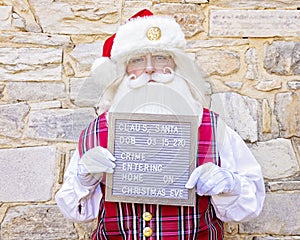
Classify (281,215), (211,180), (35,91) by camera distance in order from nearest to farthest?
(211,180), (281,215), (35,91)

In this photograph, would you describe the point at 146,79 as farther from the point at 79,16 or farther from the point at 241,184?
the point at 79,16

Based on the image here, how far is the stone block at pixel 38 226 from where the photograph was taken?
2.03 meters

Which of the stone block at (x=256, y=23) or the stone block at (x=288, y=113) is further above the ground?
the stone block at (x=256, y=23)

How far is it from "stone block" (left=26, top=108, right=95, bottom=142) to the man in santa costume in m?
0.35

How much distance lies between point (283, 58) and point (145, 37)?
694 mm

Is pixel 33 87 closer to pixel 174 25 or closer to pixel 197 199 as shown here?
pixel 174 25

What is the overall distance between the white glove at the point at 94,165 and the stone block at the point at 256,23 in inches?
32.0

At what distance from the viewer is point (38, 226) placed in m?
2.03

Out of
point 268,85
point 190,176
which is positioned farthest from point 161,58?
point 268,85

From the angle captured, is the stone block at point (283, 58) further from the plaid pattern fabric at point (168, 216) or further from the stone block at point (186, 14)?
the plaid pattern fabric at point (168, 216)

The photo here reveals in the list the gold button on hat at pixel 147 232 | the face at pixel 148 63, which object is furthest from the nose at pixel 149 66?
the gold button on hat at pixel 147 232

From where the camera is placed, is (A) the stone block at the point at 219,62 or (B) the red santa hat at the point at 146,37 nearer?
(B) the red santa hat at the point at 146,37

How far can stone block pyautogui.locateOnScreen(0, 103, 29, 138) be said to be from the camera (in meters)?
2.07

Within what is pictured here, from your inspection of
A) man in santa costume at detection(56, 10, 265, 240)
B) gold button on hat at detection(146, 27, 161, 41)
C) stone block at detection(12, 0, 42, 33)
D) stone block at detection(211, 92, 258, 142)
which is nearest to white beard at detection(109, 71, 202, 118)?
man in santa costume at detection(56, 10, 265, 240)
